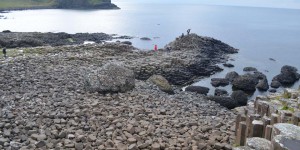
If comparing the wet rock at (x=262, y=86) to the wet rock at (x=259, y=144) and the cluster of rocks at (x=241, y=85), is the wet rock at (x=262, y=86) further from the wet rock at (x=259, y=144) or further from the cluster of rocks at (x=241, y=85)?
the wet rock at (x=259, y=144)

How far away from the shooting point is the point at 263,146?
1046cm

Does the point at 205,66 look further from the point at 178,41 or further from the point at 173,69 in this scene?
the point at 178,41

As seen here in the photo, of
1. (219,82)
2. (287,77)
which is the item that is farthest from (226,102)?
(287,77)

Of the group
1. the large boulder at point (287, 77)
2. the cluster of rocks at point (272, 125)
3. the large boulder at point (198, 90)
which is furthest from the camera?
the large boulder at point (287, 77)

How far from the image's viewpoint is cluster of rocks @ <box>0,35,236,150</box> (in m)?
14.7

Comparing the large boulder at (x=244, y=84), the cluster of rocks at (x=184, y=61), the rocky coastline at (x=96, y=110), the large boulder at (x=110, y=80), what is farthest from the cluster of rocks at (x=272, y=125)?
the large boulder at (x=244, y=84)

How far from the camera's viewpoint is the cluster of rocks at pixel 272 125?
9.46 metres

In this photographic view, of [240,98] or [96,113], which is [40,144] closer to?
[96,113]

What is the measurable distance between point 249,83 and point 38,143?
29468 mm

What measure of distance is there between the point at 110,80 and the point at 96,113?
5104 mm

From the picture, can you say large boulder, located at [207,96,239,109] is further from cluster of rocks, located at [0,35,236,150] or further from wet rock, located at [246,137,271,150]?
wet rock, located at [246,137,271,150]

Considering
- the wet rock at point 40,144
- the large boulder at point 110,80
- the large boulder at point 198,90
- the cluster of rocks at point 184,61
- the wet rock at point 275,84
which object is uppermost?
the large boulder at point 110,80

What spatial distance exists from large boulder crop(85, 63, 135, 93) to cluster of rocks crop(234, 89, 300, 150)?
30.1 ft

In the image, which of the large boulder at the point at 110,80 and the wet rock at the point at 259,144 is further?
the large boulder at the point at 110,80
